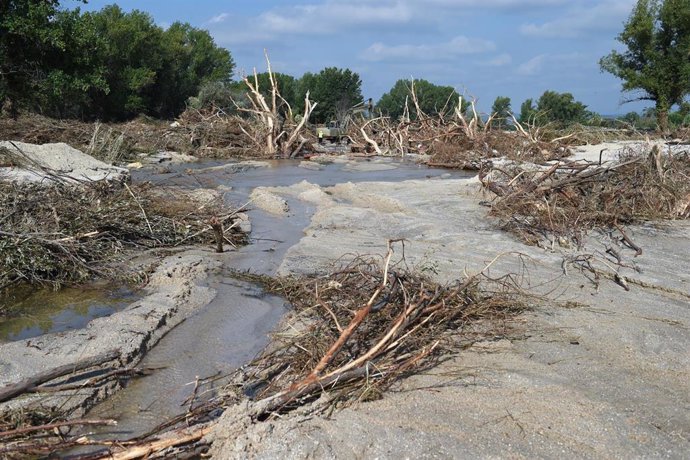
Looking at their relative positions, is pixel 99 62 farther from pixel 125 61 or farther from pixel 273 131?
pixel 125 61

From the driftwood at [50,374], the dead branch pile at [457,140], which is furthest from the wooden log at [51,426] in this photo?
the dead branch pile at [457,140]

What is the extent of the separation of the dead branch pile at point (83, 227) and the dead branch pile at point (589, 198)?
11.6 feet

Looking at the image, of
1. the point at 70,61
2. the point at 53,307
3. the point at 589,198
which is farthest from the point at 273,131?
the point at 53,307

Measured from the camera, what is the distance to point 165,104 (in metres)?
33.7

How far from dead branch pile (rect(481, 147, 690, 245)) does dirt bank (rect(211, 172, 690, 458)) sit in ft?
2.84

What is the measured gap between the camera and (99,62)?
20.1 m

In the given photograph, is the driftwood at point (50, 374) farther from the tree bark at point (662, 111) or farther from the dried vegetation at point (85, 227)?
the tree bark at point (662, 111)

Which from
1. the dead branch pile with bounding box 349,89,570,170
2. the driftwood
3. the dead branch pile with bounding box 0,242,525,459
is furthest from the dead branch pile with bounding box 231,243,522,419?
the dead branch pile with bounding box 349,89,570,170

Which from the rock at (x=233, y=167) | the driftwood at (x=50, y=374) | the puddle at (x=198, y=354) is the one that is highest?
the rock at (x=233, y=167)

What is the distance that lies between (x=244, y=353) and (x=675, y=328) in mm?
3147

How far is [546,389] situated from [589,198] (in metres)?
5.32

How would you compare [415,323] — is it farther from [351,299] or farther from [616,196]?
[616,196]

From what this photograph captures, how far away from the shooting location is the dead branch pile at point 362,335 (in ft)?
12.0

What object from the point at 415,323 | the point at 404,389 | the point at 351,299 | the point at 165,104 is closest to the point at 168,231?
the point at 351,299
